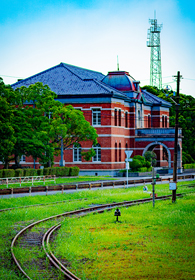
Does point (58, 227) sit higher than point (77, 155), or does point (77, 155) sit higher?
point (77, 155)

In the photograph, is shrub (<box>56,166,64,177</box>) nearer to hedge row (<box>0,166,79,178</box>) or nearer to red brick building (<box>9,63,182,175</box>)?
hedge row (<box>0,166,79,178</box>)

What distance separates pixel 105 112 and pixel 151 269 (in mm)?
47878

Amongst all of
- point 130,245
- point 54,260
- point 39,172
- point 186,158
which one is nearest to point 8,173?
point 39,172

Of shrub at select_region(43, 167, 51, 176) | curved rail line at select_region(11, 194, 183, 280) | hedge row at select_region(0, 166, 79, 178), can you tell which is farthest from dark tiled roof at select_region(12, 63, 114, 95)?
curved rail line at select_region(11, 194, 183, 280)

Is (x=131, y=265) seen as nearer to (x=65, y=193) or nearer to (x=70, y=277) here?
(x=70, y=277)

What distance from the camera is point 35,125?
51562 millimetres

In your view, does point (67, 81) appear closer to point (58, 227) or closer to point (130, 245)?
point (58, 227)

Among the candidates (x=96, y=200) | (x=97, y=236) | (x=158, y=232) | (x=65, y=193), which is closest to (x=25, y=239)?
(x=97, y=236)

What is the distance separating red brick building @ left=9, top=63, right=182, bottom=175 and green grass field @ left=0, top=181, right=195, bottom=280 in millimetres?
32033

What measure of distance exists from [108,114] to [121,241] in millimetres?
43651

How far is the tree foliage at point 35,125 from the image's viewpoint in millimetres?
44688

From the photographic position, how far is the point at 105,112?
200 feet

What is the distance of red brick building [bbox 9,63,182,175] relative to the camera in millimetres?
60969

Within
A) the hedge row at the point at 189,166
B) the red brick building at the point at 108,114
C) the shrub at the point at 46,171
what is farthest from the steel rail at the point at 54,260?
the hedge row at the point at 189,166
